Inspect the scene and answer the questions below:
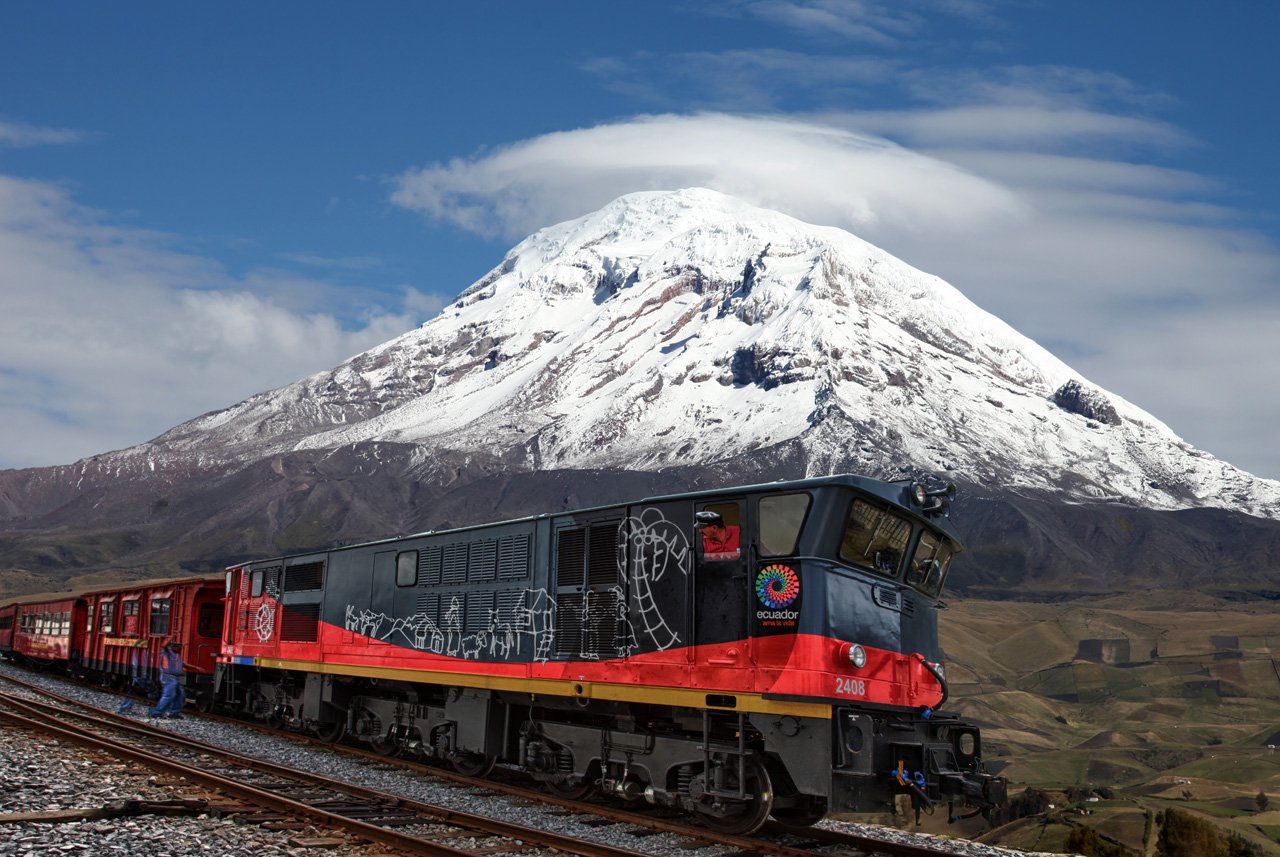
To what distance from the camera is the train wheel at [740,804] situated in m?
13.7

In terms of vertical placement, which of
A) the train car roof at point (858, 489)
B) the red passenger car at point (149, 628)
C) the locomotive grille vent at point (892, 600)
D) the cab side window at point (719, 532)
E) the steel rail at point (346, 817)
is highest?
the train car roof at point (858, 489)

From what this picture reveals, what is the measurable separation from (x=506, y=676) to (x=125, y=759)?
6.25 metres

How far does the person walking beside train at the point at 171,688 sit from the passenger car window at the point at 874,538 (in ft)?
59.1

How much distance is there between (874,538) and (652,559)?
2902 mm

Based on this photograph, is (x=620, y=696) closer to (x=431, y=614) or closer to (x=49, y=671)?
(x=431, y=614)

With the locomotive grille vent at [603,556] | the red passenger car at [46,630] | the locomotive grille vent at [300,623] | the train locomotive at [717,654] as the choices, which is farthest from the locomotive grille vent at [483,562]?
the red passenger car at [46,630]

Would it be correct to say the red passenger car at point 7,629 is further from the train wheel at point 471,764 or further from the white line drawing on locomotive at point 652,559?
the white line drawing on locomotive at point 652,559

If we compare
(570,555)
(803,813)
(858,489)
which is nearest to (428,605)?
(570,555)

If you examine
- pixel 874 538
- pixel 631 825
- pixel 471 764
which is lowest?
pixel 631 825

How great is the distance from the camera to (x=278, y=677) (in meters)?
25.6

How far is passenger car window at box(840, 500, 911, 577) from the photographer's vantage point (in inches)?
550

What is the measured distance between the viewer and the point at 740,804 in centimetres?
1385

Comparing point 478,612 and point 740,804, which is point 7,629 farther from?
point 740,804

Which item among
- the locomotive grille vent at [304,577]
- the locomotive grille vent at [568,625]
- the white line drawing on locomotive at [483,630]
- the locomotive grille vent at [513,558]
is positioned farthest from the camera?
the locomotive grille vent at [304,577]
